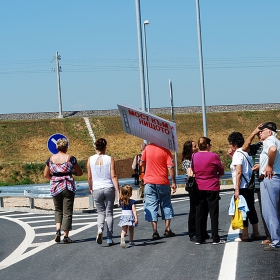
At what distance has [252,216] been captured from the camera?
11.9 metres

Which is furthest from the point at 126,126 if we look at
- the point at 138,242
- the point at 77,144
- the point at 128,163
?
the point at 77,144

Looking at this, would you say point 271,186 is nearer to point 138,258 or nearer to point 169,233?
point 138,258

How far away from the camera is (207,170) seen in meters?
11.8

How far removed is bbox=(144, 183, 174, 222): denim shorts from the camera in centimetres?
1270

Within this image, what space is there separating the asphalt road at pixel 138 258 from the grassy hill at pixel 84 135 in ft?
184

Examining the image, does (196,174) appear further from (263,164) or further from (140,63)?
(140,63)

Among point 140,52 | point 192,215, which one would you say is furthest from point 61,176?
point 140,52

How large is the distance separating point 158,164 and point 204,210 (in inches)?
47.9

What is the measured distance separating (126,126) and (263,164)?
2.86m

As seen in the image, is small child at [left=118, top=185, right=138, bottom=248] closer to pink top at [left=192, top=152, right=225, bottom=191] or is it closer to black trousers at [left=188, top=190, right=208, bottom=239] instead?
black trousers at [left=188, top=190, right=208, bottom=239]

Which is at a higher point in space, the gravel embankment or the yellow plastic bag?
the gravel embankment

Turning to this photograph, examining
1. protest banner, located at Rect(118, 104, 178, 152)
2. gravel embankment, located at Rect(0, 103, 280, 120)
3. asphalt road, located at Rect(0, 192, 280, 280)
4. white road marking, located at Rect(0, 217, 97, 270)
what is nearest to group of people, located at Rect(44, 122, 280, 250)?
protest banner, located at Rect(118, 104, 178, 152)

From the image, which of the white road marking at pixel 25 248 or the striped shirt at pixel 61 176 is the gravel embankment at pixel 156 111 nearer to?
the white road marking at pixel 25 248

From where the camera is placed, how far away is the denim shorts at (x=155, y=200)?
12.7 m
